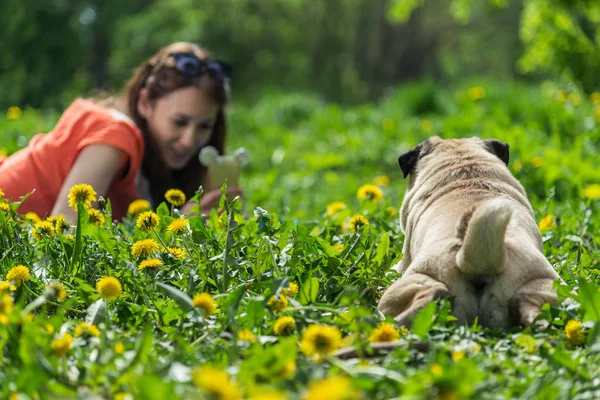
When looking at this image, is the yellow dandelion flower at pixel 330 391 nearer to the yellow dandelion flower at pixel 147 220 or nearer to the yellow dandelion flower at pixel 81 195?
the yellow dandelion flower at pixel 147 220

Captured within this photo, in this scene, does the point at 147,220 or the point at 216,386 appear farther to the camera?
the point at 147,220

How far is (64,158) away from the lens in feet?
15.6

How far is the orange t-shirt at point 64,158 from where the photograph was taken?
15.4ft

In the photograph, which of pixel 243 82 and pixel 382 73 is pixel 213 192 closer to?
pixel 243 82

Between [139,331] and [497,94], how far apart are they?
27.6 feet

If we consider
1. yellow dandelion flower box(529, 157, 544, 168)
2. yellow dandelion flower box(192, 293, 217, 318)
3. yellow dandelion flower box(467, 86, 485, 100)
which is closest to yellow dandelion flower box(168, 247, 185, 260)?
yellow dandelion flower box(192, 293, 217, 318)

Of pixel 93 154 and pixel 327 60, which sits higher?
pixel 93 154

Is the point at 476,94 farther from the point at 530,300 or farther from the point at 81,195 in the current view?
the point at 530,300

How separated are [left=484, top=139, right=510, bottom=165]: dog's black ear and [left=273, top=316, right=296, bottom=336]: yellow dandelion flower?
1.54 meters

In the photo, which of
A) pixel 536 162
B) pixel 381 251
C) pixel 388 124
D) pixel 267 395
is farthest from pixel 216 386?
pixel 388 124

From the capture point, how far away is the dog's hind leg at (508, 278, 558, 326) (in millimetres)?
2568

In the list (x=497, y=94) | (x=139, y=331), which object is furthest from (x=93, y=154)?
(x=497, y=94)

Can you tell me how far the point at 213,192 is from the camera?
4777 mm

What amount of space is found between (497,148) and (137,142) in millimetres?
2216
